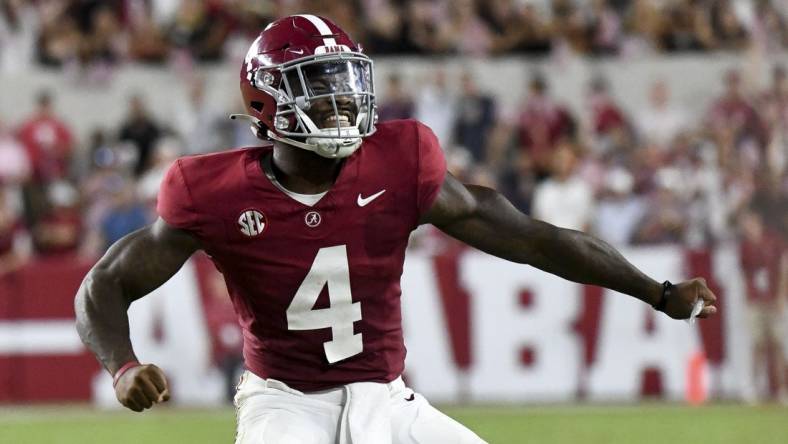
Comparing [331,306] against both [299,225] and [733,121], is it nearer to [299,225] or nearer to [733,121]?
[299,225]

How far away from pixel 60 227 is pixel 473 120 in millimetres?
3848

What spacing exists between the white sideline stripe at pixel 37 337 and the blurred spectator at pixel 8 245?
0.46m

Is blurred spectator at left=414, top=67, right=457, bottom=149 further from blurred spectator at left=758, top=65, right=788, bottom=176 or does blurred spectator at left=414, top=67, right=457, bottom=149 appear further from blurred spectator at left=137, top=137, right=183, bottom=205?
blurred spectator at left=758, top=65, right=788, bottom=176

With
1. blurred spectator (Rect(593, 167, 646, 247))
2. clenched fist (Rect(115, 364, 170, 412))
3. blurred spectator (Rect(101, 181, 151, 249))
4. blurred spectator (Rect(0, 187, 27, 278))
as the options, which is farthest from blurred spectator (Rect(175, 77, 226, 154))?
clenched fist (Rect(115, 364, 170, 412))

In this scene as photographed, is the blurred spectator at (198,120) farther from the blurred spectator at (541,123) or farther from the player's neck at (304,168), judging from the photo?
the player's neck at (304,168)

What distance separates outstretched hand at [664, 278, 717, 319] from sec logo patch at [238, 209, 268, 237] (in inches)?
52.6

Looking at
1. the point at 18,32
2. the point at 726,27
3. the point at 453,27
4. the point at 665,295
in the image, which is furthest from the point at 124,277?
the point at 726,27

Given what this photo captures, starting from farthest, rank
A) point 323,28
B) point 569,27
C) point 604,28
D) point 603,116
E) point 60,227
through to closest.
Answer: point 604,28 → point 569,27 → point 603,116 → point 60,227 → point 323,28

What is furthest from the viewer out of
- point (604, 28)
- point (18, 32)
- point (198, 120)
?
point (18, 32)

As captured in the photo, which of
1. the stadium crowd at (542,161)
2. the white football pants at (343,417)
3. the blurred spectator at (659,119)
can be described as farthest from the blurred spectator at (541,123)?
the white football pants at (343,417)

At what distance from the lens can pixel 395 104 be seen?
1333cm

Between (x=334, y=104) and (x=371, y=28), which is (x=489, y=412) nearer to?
(x=371, y=28)

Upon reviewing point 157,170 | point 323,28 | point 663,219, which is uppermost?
point 323,28

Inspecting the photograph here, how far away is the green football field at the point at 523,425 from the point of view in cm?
906
